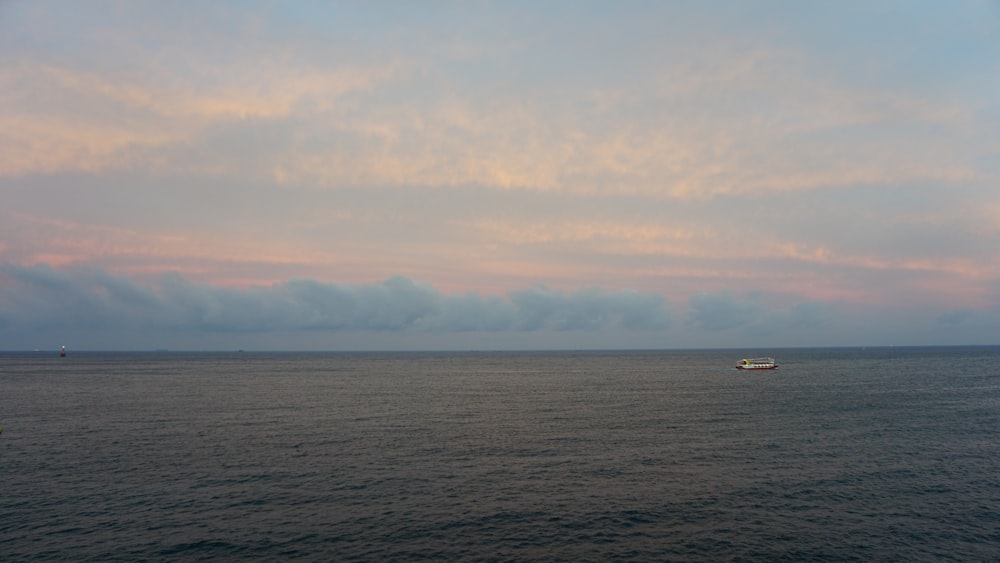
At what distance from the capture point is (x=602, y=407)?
124 metres

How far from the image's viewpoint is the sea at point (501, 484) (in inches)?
1833

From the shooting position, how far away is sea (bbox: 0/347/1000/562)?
46562 mm

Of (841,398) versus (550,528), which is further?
(841,398)

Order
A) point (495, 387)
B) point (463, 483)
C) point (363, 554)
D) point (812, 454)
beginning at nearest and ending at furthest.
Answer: point (363, 554)
point (463, 483)
point (812, 454)
point (495, 387)

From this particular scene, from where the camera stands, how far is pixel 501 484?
63.0 meters

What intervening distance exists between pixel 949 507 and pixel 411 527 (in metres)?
52.8

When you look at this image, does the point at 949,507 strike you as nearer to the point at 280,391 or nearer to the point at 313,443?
the point at 313,443

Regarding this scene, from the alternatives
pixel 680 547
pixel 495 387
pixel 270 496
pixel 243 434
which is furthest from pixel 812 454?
pixel 495 387

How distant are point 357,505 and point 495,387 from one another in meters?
128

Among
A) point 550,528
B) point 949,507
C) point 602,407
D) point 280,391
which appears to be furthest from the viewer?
point 280,391

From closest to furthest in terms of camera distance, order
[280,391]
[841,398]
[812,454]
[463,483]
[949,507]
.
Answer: [949,507], [463,483], [812,454], [841,398], [280,391]

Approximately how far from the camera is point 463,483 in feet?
207

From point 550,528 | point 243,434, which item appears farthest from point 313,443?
point 550,528

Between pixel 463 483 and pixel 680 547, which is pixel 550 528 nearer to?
pixel 680 547
